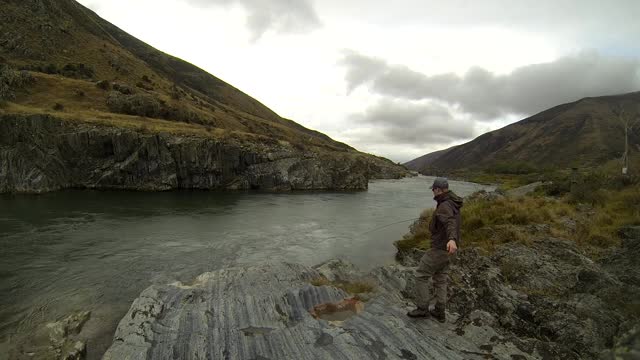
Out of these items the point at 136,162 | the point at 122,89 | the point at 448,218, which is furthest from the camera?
the point at 122,89

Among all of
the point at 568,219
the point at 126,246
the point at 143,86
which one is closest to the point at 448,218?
the point at 568,219

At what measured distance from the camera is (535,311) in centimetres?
1030

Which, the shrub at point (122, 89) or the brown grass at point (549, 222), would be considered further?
the shrub at point (122, 89)

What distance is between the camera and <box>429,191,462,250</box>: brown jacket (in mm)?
9055

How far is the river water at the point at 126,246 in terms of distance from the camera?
14.2 meters

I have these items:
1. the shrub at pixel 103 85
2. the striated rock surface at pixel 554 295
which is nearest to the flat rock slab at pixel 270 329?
the striated rock surface at pixel 554 295

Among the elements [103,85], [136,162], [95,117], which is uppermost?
[103,85]

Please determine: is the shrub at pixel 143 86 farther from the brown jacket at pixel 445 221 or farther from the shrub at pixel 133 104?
the brown jacket at pixel 445 221

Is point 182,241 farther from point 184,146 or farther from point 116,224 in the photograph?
point 184,146

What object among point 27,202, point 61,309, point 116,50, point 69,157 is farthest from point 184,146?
point 116,50

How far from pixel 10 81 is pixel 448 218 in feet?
300

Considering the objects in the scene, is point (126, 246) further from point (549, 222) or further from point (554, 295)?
point (549, 222)

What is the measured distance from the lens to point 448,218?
30.1 ft

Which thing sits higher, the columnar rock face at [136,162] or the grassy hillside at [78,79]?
the grassy hillside at [78,79]
